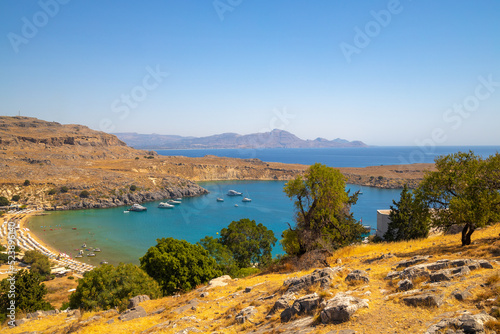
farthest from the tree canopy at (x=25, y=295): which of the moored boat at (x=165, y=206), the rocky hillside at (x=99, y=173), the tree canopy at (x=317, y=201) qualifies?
the moored boat at (x=165, y=206)

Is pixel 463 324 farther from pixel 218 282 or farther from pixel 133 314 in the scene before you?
pixel 133 314

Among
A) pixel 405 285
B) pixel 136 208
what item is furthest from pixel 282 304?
pixel 136 208

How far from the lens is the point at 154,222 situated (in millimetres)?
78125

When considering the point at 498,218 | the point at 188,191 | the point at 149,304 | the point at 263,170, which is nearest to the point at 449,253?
the point at 498,218

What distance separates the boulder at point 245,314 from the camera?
10.9m

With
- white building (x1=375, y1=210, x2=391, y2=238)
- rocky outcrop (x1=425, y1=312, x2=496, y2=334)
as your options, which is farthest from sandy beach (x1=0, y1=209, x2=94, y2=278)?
rocky outcrop (x1=425, y1=312, x2=496, y2=334)

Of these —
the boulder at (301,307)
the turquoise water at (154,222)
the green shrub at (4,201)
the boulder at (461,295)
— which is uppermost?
the boulder at (461,295)

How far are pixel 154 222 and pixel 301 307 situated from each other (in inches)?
2933

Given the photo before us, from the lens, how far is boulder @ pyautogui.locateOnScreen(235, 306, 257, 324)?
1090 cm

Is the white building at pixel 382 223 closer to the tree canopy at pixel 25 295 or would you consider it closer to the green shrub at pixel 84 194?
the tree canopy at pixel 25 295

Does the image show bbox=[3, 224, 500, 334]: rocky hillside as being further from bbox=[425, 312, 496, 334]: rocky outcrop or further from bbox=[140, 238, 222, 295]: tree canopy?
bbox=[140, 238, 222, 295]: tree canopy

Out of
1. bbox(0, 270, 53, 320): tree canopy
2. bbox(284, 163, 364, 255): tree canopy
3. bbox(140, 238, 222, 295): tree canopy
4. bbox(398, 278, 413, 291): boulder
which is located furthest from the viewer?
bbox(0, 270, 53, 320): tree canopy

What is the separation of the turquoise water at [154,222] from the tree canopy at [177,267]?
90.2ft

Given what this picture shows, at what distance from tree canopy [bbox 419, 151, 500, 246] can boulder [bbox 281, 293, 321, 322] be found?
1090 centimetres
